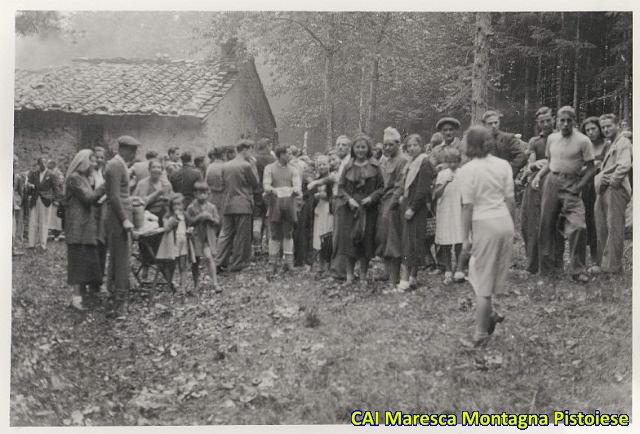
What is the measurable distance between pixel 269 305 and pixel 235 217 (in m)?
2.18

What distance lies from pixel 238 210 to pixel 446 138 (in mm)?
3137

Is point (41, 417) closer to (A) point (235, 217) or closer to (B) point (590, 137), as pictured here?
(A) point (235, 217)

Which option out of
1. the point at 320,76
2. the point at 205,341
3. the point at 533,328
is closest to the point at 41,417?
the point at 205,341

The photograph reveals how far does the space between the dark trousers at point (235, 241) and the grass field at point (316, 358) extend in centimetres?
183

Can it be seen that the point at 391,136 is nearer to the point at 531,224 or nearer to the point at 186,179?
the point at 531,224

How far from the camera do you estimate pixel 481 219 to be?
15.7ft

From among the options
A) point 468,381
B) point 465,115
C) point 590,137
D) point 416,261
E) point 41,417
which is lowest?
point 41,417

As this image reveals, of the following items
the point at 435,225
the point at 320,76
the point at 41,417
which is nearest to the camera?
the point at 41,417

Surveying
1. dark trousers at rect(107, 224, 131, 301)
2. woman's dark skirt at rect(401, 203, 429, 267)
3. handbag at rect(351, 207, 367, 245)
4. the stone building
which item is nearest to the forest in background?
the stone building

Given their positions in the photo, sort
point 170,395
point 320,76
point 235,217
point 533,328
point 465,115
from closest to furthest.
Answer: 1. point 170,395
2. point 533,328
3. point 320,76
4. point 235,217
5. point 465,115

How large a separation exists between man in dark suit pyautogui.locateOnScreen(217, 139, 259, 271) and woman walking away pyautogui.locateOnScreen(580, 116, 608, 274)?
4476 mm

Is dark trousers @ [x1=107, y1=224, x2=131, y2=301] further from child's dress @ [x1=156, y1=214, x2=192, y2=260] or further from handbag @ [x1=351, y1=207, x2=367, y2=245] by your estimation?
handbag @ [x1=351, y1=207, x2=367, y2=245]

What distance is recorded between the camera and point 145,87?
1135 centimetres

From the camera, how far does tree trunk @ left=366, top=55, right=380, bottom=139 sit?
7469 millimetres
